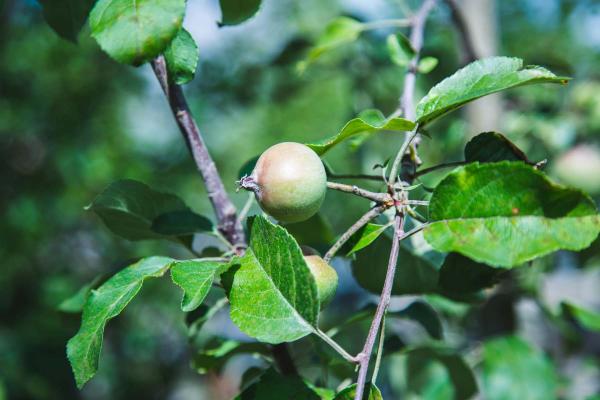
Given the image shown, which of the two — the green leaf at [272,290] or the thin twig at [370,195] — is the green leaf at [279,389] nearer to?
the green leaf at [272,290]

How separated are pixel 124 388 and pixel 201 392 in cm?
140

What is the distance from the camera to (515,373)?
47.5 inches

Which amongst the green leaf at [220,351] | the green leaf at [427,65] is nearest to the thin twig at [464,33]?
the green leaf at [427,65]

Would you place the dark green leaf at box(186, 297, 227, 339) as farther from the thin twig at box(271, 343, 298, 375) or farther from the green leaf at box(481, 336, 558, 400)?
the green leaf at box(481, 336, 558, 400)

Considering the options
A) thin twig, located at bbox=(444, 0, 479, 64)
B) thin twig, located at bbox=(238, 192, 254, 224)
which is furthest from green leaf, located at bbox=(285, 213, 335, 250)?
thin twig, located at bbox=(444, 0, 479, 64)

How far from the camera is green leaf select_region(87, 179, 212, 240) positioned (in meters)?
0.72

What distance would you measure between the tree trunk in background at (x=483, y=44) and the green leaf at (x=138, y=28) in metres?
0.89

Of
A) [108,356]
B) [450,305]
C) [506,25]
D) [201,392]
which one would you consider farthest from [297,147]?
[201,392]

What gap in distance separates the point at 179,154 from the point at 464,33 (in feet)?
6.59

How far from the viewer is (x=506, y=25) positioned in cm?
270

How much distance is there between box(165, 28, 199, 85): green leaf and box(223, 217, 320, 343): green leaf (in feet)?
0.56

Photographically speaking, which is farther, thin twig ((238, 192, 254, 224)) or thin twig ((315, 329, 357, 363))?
thin twig ((238, 192, 254, 224))

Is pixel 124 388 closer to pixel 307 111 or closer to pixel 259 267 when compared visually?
pixel 307 111

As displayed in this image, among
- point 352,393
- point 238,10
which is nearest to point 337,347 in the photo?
point 352,393
